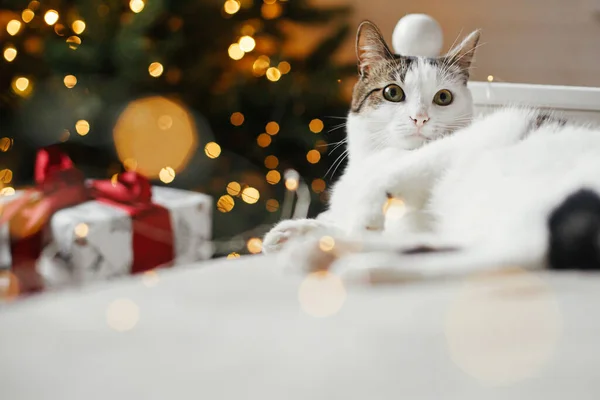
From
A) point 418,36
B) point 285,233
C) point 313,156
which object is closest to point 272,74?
point 313,156

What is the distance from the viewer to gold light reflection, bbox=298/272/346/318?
0.39m

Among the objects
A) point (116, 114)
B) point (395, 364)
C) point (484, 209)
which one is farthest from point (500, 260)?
point (116, 114)

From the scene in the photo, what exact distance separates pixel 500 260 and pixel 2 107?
1.26 meters

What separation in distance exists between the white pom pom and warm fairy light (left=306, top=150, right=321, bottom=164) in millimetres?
642

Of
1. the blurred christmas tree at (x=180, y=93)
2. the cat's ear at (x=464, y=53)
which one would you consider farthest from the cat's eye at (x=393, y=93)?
the blurred christmas tree at (x=180, y=93)

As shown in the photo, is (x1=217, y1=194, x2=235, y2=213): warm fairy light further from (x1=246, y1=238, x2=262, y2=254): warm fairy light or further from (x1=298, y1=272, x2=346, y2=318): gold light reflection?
(x1=298, y1=272, x2=346, y2=318): gold light reflection

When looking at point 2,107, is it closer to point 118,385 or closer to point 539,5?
point 118,385

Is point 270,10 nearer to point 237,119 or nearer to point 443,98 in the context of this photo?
point 237,119

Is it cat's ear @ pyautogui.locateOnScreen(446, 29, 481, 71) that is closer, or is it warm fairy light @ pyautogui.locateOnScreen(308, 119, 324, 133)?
cat's ear @ pyautogui.locateOnScreen(446, 29, 481, 71)

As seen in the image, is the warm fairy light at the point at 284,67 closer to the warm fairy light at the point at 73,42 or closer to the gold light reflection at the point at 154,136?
the gold light reflection at the point at 154,136

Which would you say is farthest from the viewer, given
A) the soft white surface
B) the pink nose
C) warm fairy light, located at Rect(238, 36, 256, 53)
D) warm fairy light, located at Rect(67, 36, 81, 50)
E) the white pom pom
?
warm fairy light, located at Rect(238, 36, 256, 53)

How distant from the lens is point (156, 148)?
4.84 ft

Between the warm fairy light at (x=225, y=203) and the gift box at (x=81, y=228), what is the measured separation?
27cm

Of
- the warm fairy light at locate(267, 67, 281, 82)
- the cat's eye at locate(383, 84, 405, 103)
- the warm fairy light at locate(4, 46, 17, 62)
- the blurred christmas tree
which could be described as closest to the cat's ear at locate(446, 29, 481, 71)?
the cat's eye at locate(383, 84, 405, 103)
